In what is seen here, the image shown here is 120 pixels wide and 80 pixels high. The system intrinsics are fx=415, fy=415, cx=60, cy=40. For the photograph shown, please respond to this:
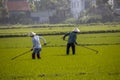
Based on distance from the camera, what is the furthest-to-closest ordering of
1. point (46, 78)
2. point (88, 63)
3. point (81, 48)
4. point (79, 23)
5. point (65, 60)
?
point (81, 48) → point (79, 23) → point (65, 60) → point (88, 63) → point (46, 78)

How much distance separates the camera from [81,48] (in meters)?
7.37

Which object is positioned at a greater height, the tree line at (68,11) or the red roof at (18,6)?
the red roof at (18,6)

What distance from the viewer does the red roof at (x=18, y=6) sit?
203 inches

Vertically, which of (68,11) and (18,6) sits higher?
(18,6)

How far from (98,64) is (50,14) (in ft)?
3.64

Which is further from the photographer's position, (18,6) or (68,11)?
(68,11)

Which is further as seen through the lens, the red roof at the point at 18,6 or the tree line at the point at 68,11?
the tree line at the point at 68,11

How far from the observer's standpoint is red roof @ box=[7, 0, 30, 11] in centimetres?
516

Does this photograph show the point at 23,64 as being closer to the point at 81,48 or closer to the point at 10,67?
the point at 10,67

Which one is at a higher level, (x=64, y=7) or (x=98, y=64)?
(x=64, y=7)

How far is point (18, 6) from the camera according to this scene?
5406mm

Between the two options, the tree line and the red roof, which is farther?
the tree line

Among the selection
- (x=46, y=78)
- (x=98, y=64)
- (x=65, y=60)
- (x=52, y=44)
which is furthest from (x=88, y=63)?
(x=52, y=44)

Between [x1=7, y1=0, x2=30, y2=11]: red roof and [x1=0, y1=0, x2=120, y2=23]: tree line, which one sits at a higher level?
[x1=7, y1=0, x2=30, y2=11]: red roof
